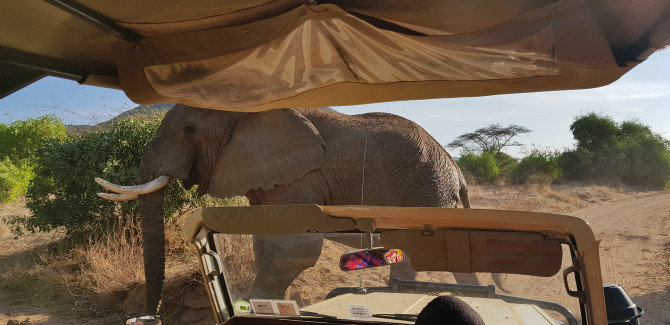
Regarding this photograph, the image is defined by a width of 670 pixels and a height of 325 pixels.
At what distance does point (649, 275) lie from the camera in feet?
30.3

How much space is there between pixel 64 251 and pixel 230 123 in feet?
14.4

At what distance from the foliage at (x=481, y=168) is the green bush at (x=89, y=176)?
990 inches

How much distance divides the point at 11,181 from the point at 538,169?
26.6 metres

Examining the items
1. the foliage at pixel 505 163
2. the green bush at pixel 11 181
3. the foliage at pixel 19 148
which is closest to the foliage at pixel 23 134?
the foliage at pixel 19 148

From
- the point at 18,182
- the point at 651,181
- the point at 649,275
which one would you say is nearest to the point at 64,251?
the point at 649,275

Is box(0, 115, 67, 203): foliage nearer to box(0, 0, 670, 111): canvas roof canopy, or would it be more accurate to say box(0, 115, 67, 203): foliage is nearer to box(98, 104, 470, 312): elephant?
box(98, 104, 470, 312): elephant

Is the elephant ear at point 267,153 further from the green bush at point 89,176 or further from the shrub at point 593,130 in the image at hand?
the shrub at point 593,130

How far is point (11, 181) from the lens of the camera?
62.4 feet

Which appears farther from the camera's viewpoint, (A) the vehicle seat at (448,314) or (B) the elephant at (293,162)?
(B) the elephant at (293,162)

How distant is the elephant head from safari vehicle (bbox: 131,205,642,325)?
146 inches

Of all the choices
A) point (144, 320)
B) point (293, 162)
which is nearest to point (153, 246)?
point (293, 162)

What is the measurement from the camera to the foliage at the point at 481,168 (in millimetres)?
31938

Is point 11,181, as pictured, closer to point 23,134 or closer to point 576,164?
point 23,134

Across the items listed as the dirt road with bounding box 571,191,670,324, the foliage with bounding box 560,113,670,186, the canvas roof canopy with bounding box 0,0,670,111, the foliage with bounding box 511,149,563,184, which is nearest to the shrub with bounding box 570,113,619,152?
the foliage with bounding box 560,113,670,186
